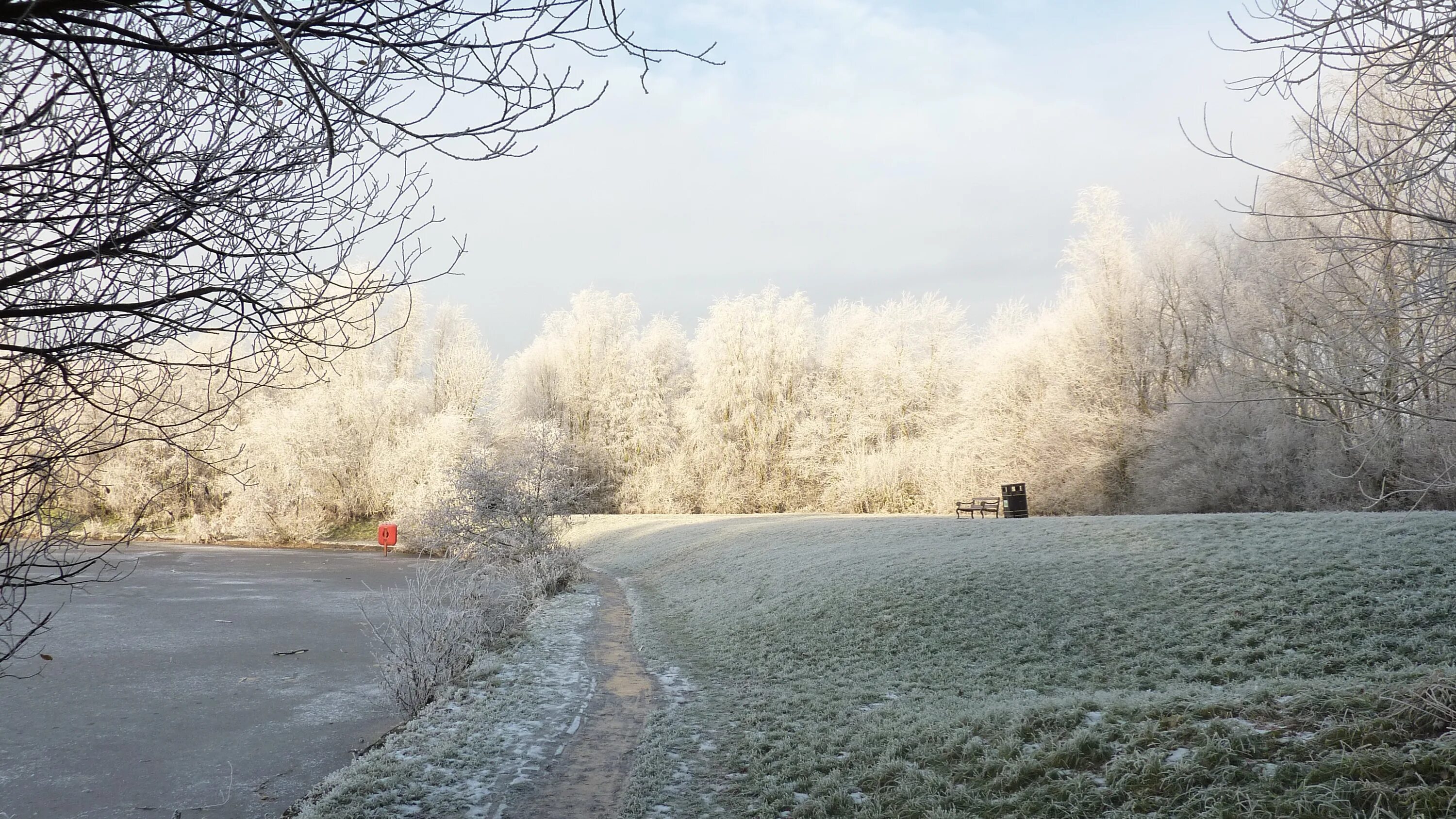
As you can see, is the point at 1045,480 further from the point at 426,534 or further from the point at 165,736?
the point at 165,736

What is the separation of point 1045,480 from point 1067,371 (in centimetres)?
360

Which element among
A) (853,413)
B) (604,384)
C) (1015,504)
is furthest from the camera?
Answer: (604,384)

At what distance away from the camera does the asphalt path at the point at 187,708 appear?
740 centimetres

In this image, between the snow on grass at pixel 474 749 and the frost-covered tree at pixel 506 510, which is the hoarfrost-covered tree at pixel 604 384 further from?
the snow on grass at pixel 474 749

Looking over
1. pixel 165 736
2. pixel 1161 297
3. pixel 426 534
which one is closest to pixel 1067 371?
pixel 1161 297

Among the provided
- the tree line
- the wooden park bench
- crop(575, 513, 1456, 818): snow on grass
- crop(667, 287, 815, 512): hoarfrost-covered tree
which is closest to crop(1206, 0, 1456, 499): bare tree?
crop(575, 513, 1456, 818): snow on grass

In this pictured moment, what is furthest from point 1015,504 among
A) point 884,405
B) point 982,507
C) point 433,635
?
point 433,635

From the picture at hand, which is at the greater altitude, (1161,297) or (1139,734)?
(1161,297)

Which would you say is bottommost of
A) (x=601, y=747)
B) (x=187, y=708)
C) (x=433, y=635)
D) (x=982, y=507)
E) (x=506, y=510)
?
(x=187, y=708)

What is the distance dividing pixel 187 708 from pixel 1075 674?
33.8ft

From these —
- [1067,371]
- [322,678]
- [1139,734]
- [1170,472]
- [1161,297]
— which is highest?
[1161,297]

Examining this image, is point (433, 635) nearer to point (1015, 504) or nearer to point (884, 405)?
point (1015, 504)

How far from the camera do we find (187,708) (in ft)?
32.8

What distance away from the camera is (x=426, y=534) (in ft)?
84.8
